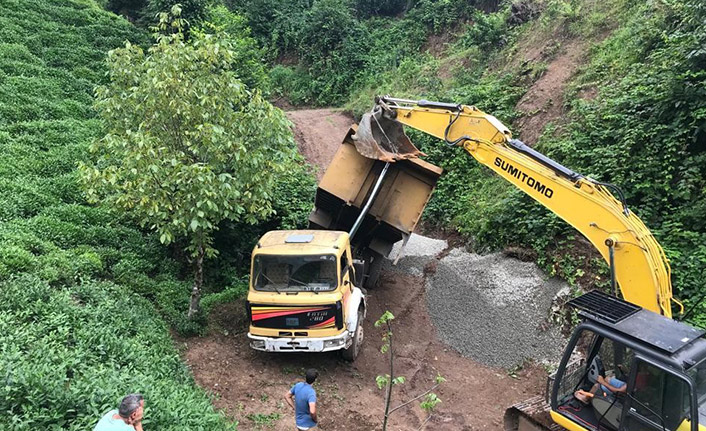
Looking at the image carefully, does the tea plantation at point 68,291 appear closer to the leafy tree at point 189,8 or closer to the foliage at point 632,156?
the leafy tree at point 189,8

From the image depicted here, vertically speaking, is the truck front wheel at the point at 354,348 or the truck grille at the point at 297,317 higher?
the truck grille at the point at 297,317

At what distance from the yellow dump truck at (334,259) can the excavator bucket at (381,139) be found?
0.05 m

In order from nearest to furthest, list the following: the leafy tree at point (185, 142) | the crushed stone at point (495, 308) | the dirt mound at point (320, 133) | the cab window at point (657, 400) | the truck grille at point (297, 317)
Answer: the cab window at point (657, 400) < the leafy tree at point (185, 142) < the truck grille at point (297, 317) < the crushed stone at point (495, 308) < the dirt mound at point (320, 133)

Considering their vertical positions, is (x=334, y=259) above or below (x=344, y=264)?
above

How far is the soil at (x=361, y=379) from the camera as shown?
22.7ft

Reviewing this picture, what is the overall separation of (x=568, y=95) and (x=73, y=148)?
14.2m

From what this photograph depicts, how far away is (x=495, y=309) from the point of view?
31.1 feet

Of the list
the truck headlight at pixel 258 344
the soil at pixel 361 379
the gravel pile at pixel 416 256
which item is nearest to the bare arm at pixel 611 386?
the soil at pixel 361 379

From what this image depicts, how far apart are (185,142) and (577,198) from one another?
237 inches

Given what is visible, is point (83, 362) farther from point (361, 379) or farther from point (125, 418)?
point (361, 379)

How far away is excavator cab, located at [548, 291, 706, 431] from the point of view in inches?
173

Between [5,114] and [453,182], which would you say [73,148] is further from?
[453,182]

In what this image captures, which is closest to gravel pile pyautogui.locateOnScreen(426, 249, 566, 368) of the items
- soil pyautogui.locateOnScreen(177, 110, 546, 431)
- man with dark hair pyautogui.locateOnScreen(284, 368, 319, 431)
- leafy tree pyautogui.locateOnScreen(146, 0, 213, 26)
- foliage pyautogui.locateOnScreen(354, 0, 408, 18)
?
soil pyautogui.locateOnScreen(177, 110, 546, 431)

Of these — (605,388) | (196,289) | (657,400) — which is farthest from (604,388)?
(196,289)
